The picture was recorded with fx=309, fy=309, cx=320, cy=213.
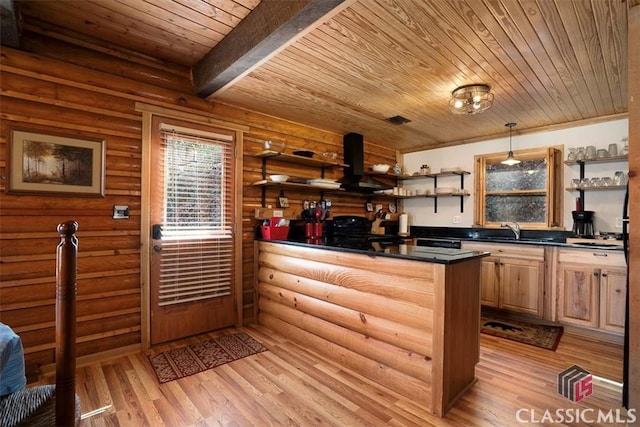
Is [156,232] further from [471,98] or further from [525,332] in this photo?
[525,332]

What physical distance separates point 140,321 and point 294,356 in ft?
4.69

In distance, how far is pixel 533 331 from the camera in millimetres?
3289

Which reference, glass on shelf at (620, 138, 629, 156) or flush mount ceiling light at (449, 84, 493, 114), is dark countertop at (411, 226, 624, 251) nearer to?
glass on shelf at (620, 138, 629, 156)

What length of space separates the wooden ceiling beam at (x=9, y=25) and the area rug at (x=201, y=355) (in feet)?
8.40

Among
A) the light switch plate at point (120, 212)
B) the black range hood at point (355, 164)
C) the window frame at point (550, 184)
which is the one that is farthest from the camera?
the black range hood at point (355, 164)

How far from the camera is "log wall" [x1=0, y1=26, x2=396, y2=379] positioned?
2.23 metres

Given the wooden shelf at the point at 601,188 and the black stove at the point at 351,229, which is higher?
the wooden shelf at the point at 601,188

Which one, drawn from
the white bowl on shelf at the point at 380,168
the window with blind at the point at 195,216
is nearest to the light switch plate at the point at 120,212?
the window with blind at the point at 195,216

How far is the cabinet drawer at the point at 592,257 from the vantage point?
3.02 meters

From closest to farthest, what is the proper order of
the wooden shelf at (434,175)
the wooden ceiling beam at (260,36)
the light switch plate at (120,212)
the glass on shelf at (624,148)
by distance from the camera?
the wooden ceiling beam at (260,36) → the light switch plate at (120,212) → the glass on shelf at (624,148) → the wooden shelf at (434,175)

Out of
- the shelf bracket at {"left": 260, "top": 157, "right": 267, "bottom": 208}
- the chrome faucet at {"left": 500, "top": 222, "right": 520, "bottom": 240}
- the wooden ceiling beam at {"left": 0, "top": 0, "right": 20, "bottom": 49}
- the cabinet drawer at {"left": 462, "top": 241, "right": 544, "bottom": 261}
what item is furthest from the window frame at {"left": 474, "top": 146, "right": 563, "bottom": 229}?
the wooden ceiling beam at {"left": 0, "top": 0, "right": 20, "bottom": 49}

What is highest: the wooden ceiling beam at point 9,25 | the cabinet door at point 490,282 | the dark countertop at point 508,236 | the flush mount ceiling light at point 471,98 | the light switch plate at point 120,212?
the wooden ceiling beam at point 9,25

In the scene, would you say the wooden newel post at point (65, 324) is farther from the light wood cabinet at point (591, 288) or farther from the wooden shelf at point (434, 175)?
the wooden shelf at point (434, 175)

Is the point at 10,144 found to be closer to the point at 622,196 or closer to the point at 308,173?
the point at 308,173
